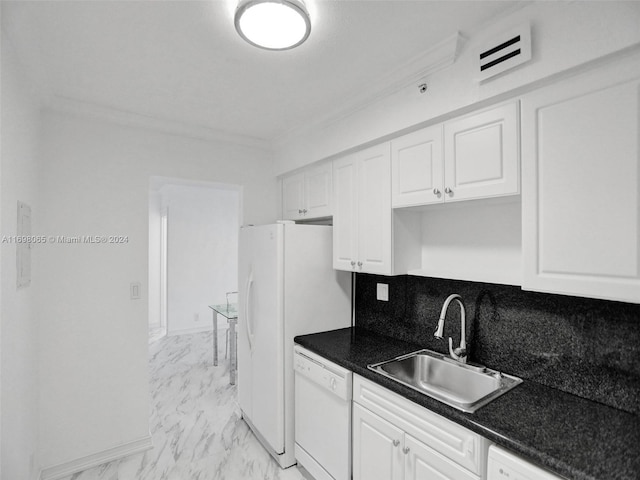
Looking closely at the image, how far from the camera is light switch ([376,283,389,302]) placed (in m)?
2.52

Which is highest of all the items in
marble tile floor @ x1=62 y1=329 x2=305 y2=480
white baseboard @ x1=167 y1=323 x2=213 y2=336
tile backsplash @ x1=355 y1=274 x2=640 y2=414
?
tile backsplash @ x1=355 y1=274 x2=640 y2=414

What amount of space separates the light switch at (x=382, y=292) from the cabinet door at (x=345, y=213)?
34cm

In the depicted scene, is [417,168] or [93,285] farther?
[93,285]

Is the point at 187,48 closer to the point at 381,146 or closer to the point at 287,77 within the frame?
the point at 287,77

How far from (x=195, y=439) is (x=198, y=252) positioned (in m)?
3.76

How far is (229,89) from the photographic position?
2.14 m

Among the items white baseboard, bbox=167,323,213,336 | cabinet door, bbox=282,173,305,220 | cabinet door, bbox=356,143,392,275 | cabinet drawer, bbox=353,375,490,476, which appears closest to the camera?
cabinet drawer, bbox=353,375,490,476

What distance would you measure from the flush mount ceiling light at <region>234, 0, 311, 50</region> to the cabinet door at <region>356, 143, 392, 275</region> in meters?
0.88

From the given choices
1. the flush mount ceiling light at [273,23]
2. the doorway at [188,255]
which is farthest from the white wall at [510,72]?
the doorway at [188,255]

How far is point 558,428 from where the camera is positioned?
1.26 metres

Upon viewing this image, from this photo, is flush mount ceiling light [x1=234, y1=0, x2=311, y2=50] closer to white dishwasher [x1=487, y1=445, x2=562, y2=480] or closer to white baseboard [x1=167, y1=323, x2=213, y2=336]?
white dishwasher [x1=487, y1=445, x2=562, y2=480]

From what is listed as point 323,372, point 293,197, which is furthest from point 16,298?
point 293,197

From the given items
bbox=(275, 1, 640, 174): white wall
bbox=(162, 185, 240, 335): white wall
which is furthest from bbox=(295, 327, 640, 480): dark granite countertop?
bbox=(162, 185, 240, 335): white wall

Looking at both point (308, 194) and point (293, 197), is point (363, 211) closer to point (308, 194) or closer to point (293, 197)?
point (308, 194)
